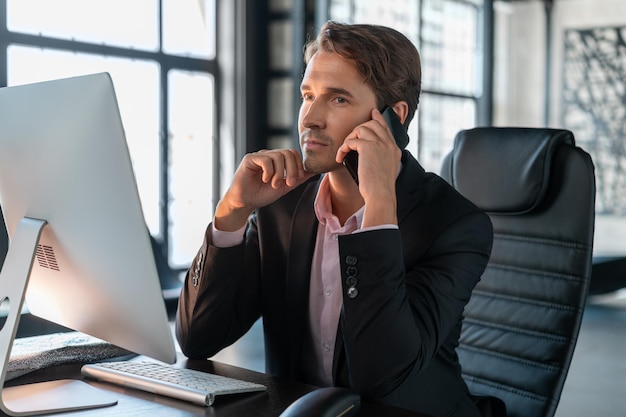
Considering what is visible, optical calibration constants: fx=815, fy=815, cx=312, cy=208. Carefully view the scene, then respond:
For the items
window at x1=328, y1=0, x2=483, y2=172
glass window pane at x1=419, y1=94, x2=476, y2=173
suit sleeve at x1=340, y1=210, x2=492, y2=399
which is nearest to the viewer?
suit sleeve at x1=340, y1=210, x2=492, y2=399

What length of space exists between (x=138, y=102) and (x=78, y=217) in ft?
13.0

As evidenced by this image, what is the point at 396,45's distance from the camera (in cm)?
160

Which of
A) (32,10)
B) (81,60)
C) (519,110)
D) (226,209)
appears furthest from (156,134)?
(519,110)

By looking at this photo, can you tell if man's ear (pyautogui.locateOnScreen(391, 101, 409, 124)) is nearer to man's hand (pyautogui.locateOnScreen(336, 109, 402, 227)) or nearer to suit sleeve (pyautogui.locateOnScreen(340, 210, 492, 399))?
man's hand (pyautogui.locateOnScreen(336, 109, 402, 227))

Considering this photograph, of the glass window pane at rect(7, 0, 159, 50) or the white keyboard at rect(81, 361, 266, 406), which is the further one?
the glass window pane at rect(7, 0, 159, 50)

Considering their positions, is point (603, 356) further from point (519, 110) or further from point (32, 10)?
point (519, 110)

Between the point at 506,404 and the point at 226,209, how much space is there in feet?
2.34

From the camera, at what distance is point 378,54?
5.14ft

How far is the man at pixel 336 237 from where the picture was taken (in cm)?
145

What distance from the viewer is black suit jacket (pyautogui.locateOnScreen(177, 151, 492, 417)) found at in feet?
4.36

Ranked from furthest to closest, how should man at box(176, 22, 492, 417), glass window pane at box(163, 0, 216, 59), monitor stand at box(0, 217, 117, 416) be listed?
glass window pane at box(163, 0, 216, 59) < man at box(176, 22, 492, 417) < monitor stand at box(0, 217, 117, 416)

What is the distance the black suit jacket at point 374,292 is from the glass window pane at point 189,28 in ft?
12.2

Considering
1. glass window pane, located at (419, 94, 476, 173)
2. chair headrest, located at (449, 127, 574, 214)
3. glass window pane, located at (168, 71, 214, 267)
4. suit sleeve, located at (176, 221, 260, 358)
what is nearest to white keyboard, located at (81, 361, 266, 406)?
suit sleeve, located at (176, 221, 260, 358)

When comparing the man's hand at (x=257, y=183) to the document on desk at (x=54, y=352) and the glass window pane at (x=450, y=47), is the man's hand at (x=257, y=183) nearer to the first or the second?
the document on desk at (x=54, y=352)
